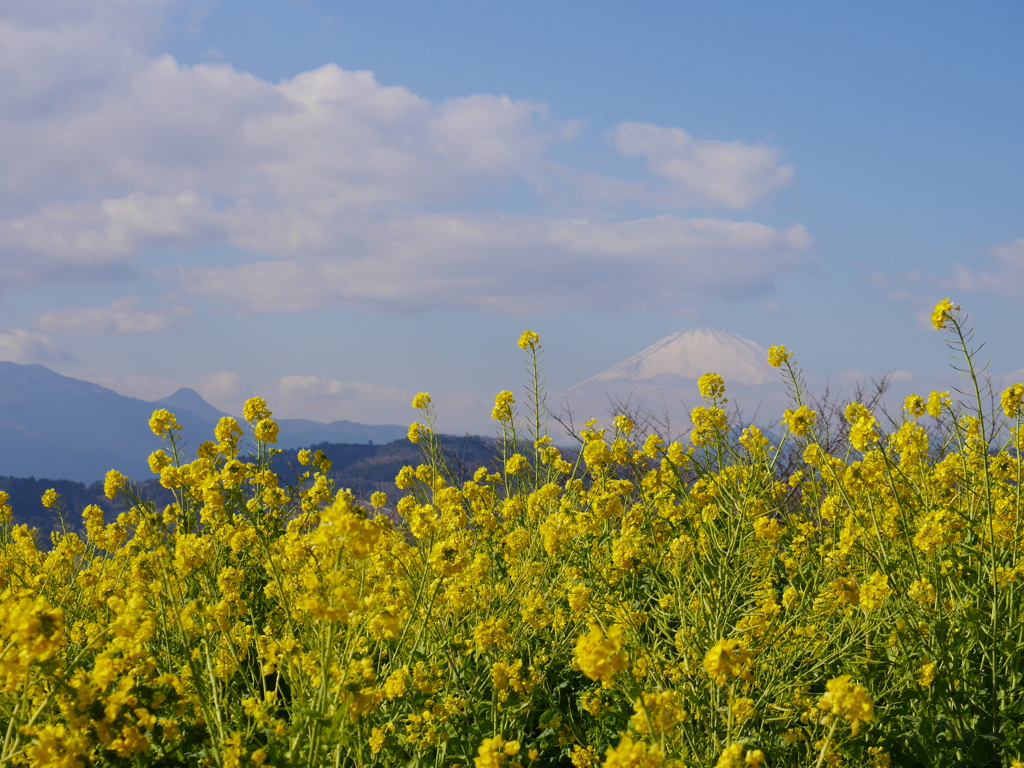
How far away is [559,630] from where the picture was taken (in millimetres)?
3627

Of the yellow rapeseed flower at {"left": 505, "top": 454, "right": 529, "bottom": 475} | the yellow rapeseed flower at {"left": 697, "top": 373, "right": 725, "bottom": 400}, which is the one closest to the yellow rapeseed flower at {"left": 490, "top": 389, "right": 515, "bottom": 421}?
the yellow rapeseed flower at {"left": 505, "top": 454, "right": 529, "bottom": 475}

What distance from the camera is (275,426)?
13.6ft

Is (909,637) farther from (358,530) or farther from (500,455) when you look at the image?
(500,455)

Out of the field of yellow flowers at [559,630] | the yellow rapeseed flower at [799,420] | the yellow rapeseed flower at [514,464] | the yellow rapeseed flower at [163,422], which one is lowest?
the field of yellow flowers at [559,630]

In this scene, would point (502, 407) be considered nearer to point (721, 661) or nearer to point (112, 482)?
point (112, 482)

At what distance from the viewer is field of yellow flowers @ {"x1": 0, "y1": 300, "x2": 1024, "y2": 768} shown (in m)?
2.04

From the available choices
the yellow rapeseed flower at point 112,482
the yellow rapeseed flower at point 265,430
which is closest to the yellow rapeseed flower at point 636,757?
the yellow rapeseed flower at point 265,430

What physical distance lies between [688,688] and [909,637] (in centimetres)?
132

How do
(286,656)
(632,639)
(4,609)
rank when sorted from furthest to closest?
(632,639), (286,656), (4,609)

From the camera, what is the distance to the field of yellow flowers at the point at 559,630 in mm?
2037

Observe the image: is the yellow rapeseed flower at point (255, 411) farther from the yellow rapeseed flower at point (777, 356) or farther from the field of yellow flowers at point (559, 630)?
the yellow rapeseed flower at point (777, 356)

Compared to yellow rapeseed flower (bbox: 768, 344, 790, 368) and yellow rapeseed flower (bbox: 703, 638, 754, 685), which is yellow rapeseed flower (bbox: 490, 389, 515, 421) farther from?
yellow rapeseed flower (bbox: 703, 638, 754, 685)

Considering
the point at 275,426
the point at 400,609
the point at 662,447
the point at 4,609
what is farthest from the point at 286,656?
the point at 662,447

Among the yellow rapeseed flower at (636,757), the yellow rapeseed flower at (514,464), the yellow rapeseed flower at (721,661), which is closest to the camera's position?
the yellow rapeseed flower at (636,757)
